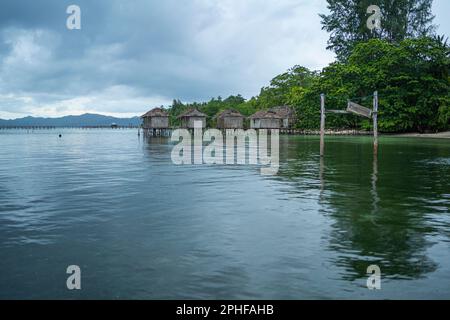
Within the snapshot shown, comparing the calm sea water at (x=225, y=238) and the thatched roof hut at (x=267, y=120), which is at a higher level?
the thatched roof hut at (x=267, y=120)

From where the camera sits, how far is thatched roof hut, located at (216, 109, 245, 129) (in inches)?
3270

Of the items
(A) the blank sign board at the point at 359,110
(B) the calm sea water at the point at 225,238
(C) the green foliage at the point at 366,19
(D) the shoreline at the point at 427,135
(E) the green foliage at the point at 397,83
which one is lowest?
(B) the calm sea water at the point at 225,238

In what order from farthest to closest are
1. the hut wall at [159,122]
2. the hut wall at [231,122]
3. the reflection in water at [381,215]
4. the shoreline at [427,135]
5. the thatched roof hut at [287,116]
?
the thatched roof hut at [287,116] < the hut wall at [231,122] < the hut wall at [159,122] < the shoreline at [427,135] < the reflection in water at [381,215]

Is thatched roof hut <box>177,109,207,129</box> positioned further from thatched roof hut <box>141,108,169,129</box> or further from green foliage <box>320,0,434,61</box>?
green foliage <box>320,0,434,61</box>

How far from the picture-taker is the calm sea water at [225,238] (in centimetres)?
639

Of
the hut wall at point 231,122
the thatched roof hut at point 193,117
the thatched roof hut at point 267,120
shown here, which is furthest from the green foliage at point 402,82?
the thatched roof hut at point 193,117

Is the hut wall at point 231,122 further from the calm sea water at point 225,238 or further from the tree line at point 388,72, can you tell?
the calm sea water at point 225,238

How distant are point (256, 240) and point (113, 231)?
303 centimetres

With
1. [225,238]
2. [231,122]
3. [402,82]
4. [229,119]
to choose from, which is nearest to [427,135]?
[402,82]

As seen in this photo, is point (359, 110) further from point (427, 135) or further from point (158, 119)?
point (158, 119)

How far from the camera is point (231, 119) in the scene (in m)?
83.7

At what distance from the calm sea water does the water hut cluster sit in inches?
2496

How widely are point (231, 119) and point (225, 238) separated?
75.3 m

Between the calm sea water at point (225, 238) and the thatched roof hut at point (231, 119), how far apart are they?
6638cm
